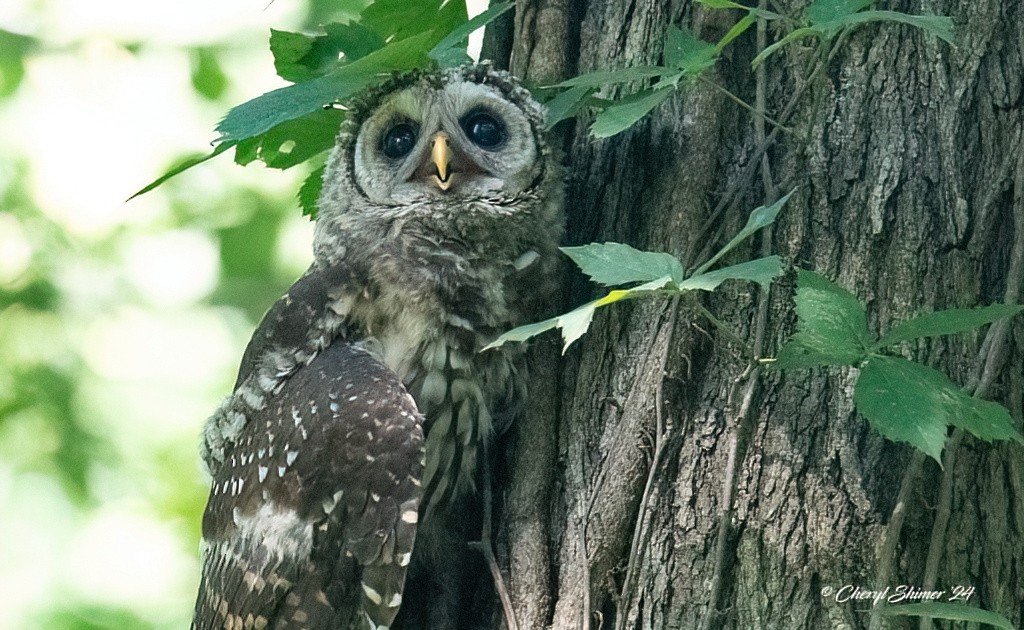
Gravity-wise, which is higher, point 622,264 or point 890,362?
point 622,264

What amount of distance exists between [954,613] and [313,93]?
1.66m

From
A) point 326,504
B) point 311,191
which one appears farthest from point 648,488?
point 311,191

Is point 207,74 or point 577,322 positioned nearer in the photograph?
point 577,322

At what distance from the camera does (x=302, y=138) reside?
310cm

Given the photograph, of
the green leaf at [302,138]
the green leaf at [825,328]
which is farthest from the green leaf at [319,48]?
the green leaf at [825,328]

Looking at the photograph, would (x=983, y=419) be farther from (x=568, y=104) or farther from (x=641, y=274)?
(x=568, y=104)

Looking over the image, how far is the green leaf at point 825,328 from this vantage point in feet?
6.03

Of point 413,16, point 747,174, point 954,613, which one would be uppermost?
point 413,16

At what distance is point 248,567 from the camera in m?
2.63

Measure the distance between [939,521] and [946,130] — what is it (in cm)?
A: 80

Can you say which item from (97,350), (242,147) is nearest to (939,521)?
(242,147)

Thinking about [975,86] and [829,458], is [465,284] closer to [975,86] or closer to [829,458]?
[829,458]

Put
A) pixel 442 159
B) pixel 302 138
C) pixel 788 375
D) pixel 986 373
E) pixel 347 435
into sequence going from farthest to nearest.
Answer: pixel 302 138, pixel 442 159, pixel 347 435, pixel 788 375, pixel 986 373

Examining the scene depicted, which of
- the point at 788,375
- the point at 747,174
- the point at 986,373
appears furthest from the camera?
the point at 747,174
